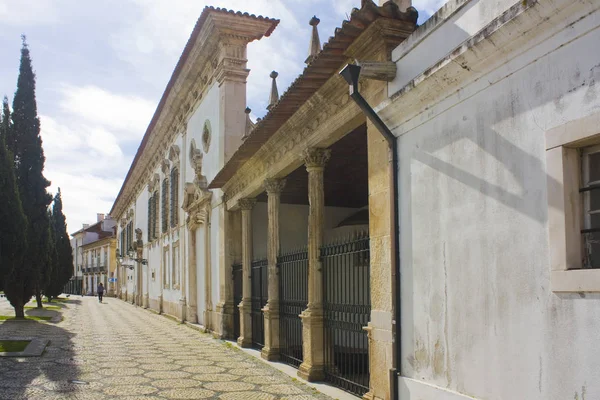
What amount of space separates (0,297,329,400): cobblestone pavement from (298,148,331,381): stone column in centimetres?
33

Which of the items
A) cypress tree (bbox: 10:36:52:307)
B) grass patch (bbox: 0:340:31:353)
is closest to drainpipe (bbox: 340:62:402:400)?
grass patch (bbox: 0:340:31:353)

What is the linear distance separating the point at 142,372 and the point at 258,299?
2.90 meters

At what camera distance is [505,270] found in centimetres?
393

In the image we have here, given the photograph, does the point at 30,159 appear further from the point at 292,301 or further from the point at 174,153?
the point at 292,301

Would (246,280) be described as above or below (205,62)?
below

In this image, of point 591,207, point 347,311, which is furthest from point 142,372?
point 591,207

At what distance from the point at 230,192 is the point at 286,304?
402 cm

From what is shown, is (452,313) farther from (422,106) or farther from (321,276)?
(321,276)

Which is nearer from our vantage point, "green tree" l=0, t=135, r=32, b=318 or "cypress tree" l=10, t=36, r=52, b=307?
"green tree" l=0, t=135, r=32, b=318

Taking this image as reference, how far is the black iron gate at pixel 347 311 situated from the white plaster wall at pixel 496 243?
1452 millimetres

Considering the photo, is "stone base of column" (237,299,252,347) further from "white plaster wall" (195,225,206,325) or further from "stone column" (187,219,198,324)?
"stone column" (187,219,198,324)

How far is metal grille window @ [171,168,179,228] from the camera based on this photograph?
20875 millimetres

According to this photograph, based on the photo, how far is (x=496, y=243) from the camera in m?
4.04

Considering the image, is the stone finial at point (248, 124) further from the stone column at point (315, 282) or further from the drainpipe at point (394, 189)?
the drainpipe at point (394, 189)
